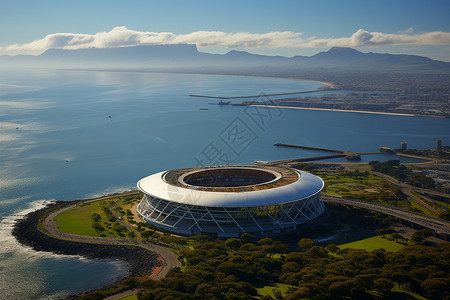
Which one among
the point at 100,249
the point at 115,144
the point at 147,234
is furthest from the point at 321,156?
the point at 100,249

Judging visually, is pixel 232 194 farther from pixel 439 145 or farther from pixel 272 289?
pixel 439 145

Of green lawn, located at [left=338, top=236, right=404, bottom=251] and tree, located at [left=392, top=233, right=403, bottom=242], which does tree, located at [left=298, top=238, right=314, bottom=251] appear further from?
tree, located at [left=392, top=233, right=403, bottom=242]

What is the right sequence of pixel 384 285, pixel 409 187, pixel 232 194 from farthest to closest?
pixel 409 187
pixel 232 194
pixel 384 285

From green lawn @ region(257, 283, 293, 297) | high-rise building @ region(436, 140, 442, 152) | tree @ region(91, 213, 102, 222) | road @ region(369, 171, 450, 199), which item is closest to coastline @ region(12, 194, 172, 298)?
tree @ region(91, 213, 102, 222)

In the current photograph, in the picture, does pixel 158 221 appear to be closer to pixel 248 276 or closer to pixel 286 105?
pixel 248 276

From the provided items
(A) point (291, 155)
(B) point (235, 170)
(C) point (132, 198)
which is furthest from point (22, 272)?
(A) point (291, 155)
